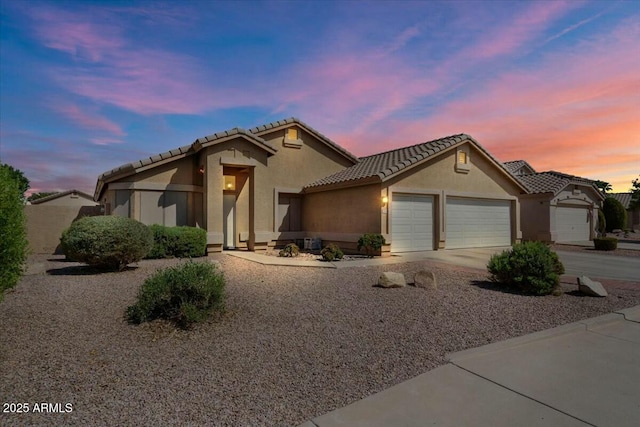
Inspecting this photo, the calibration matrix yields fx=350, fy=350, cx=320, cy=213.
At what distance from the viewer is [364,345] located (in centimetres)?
480

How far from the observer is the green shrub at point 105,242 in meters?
9.19

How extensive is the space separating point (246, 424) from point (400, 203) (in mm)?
12765

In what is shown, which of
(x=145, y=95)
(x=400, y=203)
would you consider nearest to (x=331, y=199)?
(x=400, y=203)

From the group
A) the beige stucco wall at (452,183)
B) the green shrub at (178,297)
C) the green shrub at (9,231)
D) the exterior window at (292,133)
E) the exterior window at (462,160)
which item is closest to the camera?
the green shrub at (9,231)

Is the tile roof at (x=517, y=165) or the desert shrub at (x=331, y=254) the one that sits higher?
the tile roof at (x=517, y=165)

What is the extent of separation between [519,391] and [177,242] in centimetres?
1191

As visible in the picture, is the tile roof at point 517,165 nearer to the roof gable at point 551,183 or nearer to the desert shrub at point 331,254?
the roof gable at point 551,183

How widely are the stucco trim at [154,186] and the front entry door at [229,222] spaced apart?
1.47 m

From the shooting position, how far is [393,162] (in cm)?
1609

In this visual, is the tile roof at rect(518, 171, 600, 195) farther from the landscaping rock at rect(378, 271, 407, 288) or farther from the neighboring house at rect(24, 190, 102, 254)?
the neighboring house at rect(24, 190, 102, 254)

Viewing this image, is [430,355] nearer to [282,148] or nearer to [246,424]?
[246,424]

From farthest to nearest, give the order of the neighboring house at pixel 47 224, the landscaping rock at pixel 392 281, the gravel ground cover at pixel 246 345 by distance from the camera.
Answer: the neighboring house at pixel 47 224 → the landscaping rock at pixel 392 281 → the gravel ground cover at pixel 246 345

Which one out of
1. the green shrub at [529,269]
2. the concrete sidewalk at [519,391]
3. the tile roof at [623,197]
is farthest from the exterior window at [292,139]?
the tile roof at [623,197]

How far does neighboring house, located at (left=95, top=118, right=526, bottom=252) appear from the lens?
1446 centimetres
